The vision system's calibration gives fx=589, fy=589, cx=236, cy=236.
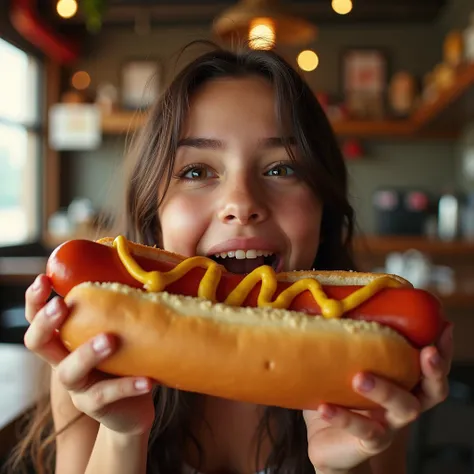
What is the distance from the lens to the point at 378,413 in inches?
51.9

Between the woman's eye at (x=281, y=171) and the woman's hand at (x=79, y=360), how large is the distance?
30.3 inches

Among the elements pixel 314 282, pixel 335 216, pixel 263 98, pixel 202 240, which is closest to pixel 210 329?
pixel 314 282

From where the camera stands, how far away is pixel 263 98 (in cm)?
182

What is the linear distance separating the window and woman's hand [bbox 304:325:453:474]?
7976mm

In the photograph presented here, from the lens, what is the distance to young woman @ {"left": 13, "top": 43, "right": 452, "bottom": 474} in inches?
51.7

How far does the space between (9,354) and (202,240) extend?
1437 millimetres

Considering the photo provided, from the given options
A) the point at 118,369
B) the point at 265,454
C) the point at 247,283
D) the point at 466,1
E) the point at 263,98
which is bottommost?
the point at 265,454

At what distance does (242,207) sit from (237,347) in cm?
48

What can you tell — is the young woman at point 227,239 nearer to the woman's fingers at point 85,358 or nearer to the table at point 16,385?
the woman's fingers at point 85,358

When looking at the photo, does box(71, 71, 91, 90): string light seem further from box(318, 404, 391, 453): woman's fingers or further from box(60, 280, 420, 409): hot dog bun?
box(318, 404, 391, 453): woman's fingers

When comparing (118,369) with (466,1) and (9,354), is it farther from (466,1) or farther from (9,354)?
(466,1)

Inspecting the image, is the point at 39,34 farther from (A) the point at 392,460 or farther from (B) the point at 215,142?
(A) the point at 392,460

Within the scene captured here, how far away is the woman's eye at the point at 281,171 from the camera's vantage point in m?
1.79

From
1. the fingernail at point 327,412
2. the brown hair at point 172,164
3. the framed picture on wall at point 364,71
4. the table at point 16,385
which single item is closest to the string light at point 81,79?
the framed picture on wall at point 364,71
